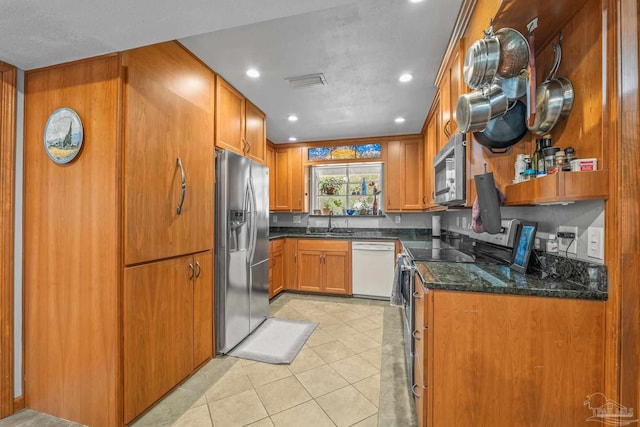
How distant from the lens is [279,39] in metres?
1.77

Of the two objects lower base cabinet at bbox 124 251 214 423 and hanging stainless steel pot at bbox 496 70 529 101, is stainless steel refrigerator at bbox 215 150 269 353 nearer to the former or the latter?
lower base cabinet at bbox 124 251 214 423

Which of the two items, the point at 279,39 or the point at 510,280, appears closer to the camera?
the point at 510,280

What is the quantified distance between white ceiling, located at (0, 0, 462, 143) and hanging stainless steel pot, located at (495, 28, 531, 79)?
47 cm

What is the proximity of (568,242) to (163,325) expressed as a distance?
2.27 m

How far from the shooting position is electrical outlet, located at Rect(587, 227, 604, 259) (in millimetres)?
1012

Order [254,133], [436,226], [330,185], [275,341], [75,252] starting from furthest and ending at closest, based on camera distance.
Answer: [330,185] → [436,226] → [254,133] → [275,341] → [75,252]

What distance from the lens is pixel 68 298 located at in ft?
5.05

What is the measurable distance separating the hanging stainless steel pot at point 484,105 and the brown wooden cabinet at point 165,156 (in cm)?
178

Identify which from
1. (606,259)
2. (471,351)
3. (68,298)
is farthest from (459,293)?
(68,298)

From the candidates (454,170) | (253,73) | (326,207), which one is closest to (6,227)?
(253,73)

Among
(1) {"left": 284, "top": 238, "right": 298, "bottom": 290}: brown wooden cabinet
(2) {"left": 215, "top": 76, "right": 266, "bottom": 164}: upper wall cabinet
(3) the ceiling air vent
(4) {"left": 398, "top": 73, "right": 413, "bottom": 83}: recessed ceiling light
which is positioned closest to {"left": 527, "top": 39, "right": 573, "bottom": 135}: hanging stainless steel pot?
(4) {"left": 398, "top": 73, "right": 413, "bottom": 83}: recessed ceiling light

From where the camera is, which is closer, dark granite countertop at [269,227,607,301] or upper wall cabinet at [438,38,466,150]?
dark granite countertop at [269,227,607,301]

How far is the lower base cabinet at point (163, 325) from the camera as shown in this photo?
59.1 inches

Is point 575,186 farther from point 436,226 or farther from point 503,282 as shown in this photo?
point 436,226
